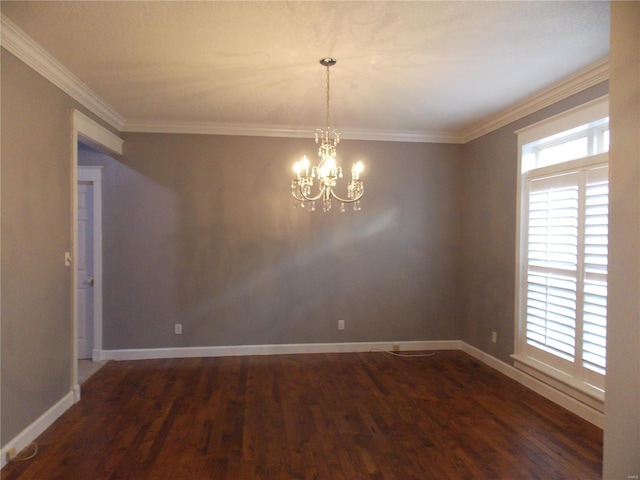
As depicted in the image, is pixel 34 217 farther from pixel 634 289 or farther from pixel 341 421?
pixel 634 289

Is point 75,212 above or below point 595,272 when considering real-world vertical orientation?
above

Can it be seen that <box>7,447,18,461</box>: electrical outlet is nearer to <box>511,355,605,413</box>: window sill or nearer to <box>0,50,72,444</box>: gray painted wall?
<box>0,50,72,444</box>: gray painted wall

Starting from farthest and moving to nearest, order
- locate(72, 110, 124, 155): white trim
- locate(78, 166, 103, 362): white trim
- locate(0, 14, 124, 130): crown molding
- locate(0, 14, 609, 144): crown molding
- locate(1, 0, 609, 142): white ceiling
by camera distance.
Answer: locate(78, 166, 103, 362): white trim → locate(72, 110, 124, 155): white trim → locate(0, 14, 609, 144): crown molding → locate(0, 14, 124, 130): crown molding → locate(1, 0, 609, 142): white ceiling

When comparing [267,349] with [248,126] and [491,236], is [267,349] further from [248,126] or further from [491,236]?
[491,236]

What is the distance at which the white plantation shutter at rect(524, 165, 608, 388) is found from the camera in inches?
111

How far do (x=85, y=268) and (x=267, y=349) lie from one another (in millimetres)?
2358

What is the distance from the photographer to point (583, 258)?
9.77 feet

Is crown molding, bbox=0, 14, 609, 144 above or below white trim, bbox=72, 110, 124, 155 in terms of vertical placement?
above

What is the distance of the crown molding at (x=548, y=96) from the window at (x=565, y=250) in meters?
0.18

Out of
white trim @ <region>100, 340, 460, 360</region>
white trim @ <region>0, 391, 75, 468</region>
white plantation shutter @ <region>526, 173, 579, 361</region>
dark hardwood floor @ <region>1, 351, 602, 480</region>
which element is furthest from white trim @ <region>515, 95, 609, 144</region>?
white trim @ <region>0, 391, 75, 468</region>

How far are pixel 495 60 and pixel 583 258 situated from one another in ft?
5.61

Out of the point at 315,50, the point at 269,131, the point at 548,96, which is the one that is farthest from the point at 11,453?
the point at 548,96

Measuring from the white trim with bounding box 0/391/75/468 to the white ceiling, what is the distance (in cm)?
263

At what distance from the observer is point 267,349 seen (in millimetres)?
4531
